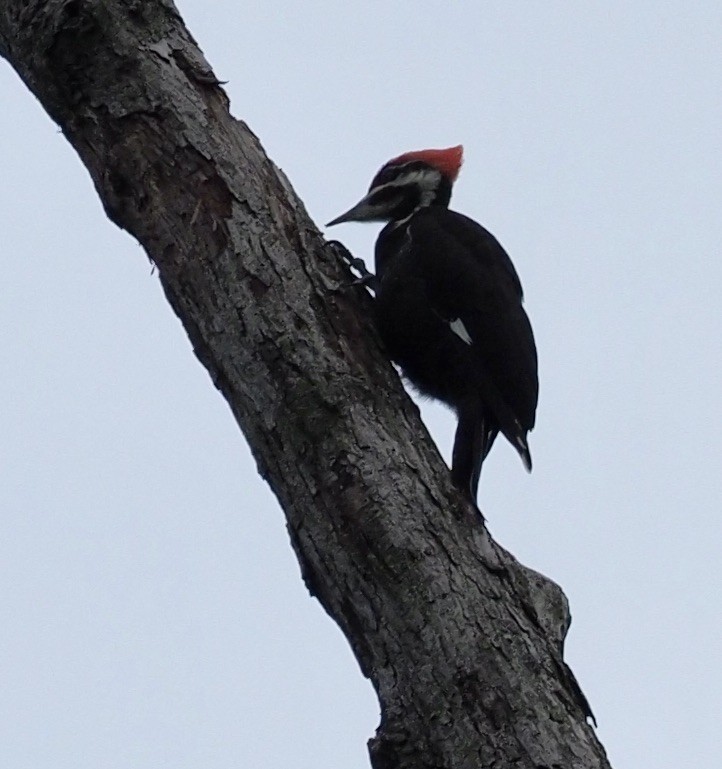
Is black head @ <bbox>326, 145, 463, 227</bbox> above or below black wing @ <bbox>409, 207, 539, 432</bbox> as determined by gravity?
above

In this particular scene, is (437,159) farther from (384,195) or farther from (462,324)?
(462,324)

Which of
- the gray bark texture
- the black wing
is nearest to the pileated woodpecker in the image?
the black wing

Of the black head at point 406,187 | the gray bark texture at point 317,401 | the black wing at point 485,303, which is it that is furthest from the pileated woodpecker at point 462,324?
the gray bark texture at point 317,401

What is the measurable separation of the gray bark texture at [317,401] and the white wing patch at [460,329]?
64cm

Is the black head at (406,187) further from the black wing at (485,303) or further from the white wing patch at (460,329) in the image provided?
the white wing patch at (460,329)

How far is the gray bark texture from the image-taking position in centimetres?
223

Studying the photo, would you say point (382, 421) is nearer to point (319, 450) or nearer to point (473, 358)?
point (319, 450)

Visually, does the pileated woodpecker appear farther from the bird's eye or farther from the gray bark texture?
the gray bark texture

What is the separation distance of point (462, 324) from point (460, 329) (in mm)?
18

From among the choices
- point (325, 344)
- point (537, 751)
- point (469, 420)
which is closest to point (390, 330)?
point (469, 420)

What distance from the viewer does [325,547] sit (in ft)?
7.90

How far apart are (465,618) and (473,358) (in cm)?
131

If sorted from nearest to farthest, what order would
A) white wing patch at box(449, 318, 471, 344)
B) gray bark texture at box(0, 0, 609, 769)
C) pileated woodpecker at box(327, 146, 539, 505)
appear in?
gray bark texture at box(0, 0, 609, 769)
pileated woodpecker at box(327, 146, 539, 505)
white wing patch at box(449, 318, 471, 344)

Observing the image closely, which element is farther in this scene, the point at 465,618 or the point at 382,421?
the point at 382,421
